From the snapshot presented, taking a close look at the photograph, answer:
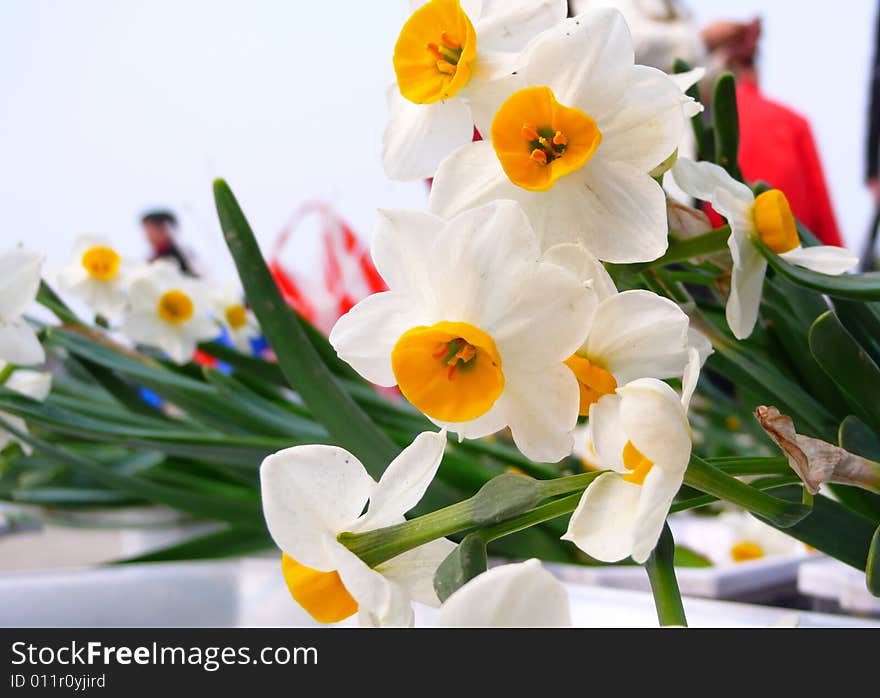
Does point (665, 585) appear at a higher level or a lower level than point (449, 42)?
lower

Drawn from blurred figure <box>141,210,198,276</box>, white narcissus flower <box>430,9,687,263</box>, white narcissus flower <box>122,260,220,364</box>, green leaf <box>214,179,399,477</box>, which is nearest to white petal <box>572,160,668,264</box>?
white narcissus flower <box>430,9,687,263</box>

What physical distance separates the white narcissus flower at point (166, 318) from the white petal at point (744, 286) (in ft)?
1.46

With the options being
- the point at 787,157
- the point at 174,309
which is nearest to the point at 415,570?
the point at 174,309

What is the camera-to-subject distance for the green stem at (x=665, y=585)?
17 centimetres

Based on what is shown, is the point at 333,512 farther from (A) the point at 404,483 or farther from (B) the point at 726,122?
(B) the point at 726,122

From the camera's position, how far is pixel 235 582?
47 centimetres

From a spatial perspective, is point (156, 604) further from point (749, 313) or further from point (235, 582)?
point (749, 313)

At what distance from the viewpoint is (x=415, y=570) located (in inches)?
7.0

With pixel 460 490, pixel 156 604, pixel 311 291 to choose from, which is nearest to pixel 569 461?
pixel 460 490

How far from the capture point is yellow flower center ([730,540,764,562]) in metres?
0.61

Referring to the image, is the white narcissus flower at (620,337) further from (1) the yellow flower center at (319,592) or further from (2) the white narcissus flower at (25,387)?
(2) the white narcissus flower at (25,387)

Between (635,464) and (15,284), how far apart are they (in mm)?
363

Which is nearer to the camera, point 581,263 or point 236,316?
point 581,263
